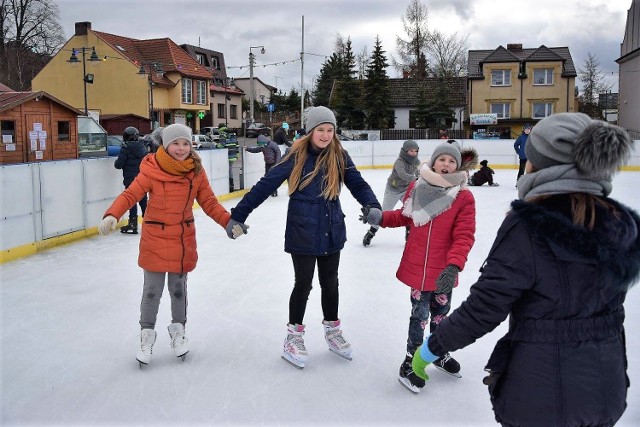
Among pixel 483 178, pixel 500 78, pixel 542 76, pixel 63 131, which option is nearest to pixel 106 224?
pixel 483 178

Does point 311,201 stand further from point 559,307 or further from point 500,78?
point 500,78

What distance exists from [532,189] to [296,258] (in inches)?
74.4

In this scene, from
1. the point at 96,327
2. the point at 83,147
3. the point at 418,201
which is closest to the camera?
the point at 418,201

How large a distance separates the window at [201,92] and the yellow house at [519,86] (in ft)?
52.8

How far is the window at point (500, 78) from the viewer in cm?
3631

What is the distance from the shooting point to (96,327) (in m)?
4.14

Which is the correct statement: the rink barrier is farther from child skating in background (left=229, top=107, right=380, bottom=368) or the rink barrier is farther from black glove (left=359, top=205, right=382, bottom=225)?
black glove (left=359, top=205, right=382, bottom=225)

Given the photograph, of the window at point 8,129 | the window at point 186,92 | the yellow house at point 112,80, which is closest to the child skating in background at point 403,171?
the window at point 8,129

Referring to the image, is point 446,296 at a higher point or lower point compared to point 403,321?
higher

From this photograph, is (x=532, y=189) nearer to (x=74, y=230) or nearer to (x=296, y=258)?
(x=296, y=258)

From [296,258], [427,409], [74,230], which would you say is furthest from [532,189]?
[74,230]

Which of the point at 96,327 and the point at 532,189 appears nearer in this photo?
the point at 532,189

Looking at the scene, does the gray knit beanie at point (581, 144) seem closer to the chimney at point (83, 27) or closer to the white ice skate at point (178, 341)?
the white ice skate at point (178, 341)

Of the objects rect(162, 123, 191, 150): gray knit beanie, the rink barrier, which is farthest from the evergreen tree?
rect(162, 123, 191, 150): gray knit beanie
